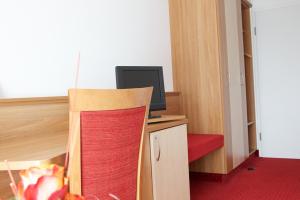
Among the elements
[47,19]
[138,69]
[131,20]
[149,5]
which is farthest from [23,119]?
[149,5]

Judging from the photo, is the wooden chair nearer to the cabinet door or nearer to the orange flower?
the orange flower

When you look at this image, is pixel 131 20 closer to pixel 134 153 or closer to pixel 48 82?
pixel 48 82

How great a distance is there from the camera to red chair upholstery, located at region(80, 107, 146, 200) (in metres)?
1.11

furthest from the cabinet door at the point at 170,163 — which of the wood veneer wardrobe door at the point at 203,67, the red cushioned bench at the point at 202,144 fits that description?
the wood veneer wardrobe door at the point at 203,67

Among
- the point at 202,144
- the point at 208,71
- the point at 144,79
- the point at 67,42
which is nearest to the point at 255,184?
the point at 202,144

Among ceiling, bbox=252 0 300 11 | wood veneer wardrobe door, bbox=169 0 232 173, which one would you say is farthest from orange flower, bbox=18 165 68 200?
ceiling, bbox=252 0 300 11

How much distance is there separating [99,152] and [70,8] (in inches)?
60.3

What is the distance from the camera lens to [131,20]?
3.02 meters

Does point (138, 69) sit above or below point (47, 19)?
below

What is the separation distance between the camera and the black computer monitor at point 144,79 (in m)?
2.40

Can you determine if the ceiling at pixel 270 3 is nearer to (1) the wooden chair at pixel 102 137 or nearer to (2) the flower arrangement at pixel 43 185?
(1) the wooden chair at pixel 102 137

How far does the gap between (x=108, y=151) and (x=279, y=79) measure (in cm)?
408

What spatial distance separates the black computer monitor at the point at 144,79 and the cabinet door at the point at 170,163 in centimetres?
39

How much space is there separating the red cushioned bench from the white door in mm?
1711
